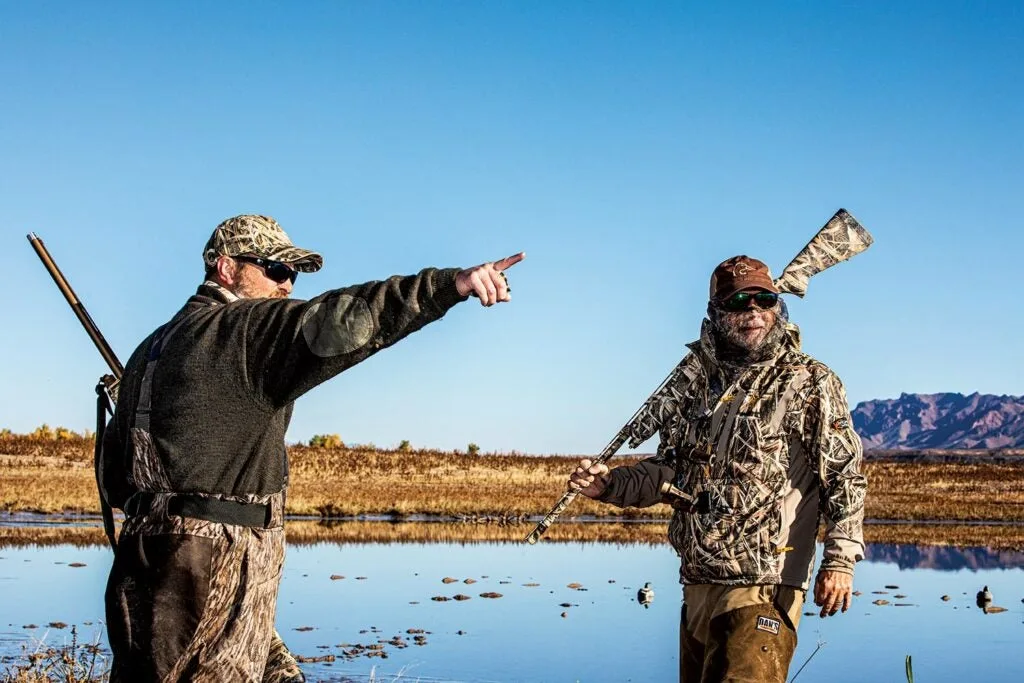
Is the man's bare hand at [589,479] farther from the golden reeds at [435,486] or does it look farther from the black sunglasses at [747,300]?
the golden reeds at [435,486]

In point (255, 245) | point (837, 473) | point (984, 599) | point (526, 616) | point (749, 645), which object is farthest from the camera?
point (984, 599)

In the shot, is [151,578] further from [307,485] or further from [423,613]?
[307,485]

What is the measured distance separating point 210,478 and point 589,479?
2498mm

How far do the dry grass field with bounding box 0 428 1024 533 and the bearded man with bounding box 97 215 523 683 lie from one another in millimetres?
33947

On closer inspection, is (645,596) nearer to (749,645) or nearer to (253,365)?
(749,645)

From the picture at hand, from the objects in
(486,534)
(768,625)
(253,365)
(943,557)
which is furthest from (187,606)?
(486,534)

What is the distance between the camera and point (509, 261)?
4293 mm

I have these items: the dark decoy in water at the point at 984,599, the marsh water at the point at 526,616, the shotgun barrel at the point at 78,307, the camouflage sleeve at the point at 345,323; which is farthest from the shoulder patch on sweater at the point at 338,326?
the dark decoy in water at the point at 984,599

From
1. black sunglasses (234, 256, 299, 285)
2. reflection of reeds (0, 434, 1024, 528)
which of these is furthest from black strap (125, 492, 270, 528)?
reflection of reeds (0, 434, 1024, 528)

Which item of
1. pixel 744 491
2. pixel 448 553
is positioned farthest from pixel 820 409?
pixel 448 553

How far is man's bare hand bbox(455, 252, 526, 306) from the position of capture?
419 centimetres

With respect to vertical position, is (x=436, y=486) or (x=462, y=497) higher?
(x=436, y=486)

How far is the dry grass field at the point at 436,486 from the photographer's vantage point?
40094mm

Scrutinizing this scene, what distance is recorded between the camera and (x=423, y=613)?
20016mm
